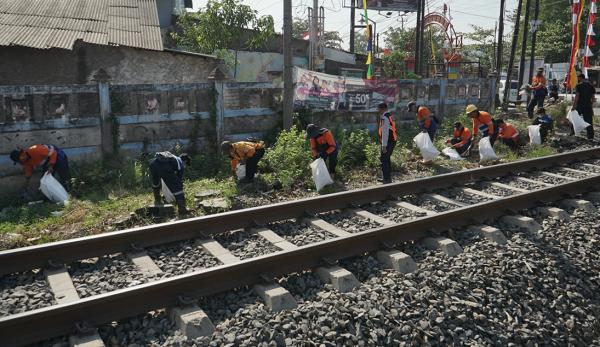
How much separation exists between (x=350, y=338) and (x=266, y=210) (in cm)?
259

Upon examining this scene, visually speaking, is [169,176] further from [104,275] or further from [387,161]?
[387,161]

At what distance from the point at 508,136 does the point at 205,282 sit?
9.81 m

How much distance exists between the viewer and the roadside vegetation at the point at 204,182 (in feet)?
22.2

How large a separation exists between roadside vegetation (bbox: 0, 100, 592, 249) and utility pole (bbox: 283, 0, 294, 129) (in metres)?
0.64

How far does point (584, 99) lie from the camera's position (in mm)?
13031

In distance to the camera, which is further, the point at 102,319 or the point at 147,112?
the point at 147,112

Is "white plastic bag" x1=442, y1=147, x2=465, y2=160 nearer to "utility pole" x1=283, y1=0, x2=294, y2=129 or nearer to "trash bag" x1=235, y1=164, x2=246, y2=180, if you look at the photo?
"utility pole" x1=283, y1=0, x2=294, y2=129

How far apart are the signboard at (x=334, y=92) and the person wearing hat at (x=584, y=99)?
4888 millimetres

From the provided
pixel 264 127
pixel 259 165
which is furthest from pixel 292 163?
pixel 264 127

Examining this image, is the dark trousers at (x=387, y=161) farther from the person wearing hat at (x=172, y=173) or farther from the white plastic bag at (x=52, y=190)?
the white plastic bag at (x=52, y=190)

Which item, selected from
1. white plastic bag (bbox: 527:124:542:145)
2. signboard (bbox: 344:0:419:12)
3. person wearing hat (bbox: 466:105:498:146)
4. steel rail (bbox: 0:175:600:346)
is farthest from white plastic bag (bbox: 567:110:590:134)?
signboard (bbox: 344:0:419:12)

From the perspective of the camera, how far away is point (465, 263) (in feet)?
15.9

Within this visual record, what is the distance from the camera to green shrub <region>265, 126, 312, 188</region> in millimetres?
8969

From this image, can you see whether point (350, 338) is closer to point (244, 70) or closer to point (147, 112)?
point (147, 112)
